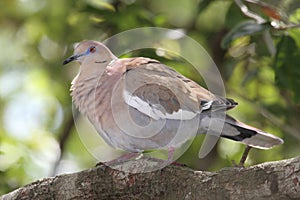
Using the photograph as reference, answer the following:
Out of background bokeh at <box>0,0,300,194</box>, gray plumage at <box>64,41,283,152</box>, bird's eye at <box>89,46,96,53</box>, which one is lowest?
background bokeh at <box>0,0,300,194</box>

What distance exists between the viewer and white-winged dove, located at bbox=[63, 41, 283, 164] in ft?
11.1

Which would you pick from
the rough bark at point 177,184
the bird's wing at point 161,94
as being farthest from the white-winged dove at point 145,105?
the rough bark at point 177,184

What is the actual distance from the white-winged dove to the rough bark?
0.97 feet

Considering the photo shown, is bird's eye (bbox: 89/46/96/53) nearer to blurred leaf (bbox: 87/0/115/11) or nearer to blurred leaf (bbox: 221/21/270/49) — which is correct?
blurred leaf (bbox: 221/21/270/49)

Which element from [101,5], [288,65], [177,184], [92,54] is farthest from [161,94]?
[101,5]

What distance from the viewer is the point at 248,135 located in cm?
360

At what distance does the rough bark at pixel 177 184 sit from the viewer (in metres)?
2.65

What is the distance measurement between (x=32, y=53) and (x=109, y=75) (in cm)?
250

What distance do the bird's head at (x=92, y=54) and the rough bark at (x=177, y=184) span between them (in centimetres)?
70

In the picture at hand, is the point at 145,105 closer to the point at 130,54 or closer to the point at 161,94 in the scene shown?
the point at 161,94

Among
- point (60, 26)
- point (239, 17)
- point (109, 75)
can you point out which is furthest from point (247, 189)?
point (60, 26)

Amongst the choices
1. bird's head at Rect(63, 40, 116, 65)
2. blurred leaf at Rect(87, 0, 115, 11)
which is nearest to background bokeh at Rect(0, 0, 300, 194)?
blurred leaf at Rect(87, 0, 115, 11)

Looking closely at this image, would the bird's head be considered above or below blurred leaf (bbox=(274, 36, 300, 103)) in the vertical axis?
above

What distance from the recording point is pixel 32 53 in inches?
232
